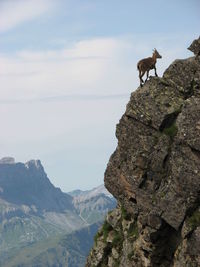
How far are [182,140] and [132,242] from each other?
12090 mm

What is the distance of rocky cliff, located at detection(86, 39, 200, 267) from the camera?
4412 centimetres

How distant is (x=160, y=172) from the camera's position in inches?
1877

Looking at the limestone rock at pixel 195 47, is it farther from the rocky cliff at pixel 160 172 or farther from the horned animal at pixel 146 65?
the horned animal at pixel 146 65

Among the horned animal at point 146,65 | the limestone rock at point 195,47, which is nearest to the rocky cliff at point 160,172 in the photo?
the limestone rock at point 195,47

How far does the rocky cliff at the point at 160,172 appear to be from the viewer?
4412cm

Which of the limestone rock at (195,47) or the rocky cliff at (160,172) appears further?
the limestone rock at (195,47)

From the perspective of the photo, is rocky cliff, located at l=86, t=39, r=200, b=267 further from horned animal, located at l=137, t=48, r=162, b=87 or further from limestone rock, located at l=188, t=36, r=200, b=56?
horned animal, located at l=137, t=48, r=162, b=87

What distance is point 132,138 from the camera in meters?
50.9

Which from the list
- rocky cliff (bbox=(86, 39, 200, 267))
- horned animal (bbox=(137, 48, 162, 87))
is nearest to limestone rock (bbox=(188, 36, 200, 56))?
rocky cliff (bbox=(86, 39, 200, 267))

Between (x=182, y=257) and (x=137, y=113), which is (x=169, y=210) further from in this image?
(x=137, y=113)

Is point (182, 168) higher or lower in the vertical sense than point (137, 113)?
lower

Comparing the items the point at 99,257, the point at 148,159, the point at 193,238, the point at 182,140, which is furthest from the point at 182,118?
the point at 99,257

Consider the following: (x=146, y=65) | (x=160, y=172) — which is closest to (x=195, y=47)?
(x=146, y=65)

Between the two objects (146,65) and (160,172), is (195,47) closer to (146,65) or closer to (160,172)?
(146,65)
